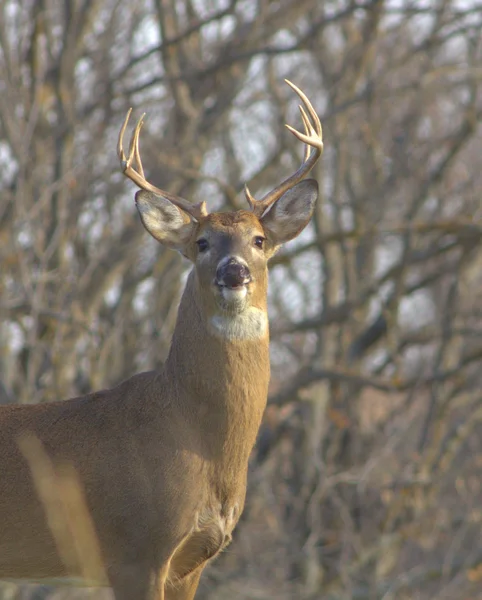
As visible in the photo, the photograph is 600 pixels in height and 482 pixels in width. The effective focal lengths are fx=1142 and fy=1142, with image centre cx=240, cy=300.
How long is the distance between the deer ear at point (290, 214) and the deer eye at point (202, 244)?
0.44m

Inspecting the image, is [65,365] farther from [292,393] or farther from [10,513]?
[10,513]

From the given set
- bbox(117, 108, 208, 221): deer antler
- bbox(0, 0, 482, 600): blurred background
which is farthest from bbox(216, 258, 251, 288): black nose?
bbox(0, 0, 482, 600): blurred background

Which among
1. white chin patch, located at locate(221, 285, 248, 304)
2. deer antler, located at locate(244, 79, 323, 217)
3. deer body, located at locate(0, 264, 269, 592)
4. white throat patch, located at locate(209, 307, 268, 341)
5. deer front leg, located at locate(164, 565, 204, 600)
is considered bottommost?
deer front leg, located at locate(164, 565, 204, 600)

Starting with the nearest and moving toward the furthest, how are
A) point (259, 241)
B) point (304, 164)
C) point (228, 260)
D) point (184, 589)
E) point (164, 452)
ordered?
point (164, 452)
point (228, 260)
point (184, 589)
point (259, 241)
point (304, 164)

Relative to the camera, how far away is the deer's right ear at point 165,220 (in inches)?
237

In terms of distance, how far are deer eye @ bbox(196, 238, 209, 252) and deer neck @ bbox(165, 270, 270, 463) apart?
21 cm

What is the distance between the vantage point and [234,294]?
5.42m

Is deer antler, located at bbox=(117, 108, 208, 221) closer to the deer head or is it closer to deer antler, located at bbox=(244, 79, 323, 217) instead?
the deer head

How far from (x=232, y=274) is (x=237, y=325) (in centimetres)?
30

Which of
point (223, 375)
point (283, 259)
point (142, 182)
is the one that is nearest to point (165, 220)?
point (142, 182)

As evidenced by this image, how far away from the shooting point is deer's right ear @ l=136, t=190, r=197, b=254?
6008 millimetres

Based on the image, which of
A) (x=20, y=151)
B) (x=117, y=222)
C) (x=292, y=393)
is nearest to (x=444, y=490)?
(x=292, y=393)

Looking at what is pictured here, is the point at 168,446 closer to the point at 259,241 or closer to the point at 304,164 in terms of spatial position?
the point at 259,241

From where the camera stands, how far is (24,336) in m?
9.90
